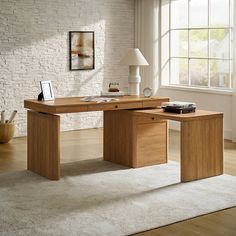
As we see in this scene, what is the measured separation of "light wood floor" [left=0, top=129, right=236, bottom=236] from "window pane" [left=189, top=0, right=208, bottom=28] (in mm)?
1708

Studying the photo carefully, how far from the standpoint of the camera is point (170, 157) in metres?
6.94

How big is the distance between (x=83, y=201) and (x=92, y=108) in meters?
1.28

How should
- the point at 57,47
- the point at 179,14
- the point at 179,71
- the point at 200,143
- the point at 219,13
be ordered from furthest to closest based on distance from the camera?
the point at 179,71 → the point at 179,14 → the point at 57,47 → the point at 219,13 → the point at 200,143

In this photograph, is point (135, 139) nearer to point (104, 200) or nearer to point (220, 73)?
point (104, 200)

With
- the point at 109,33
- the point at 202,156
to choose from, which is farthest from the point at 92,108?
the point at 109,33

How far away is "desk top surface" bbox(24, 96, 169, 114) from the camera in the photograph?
5727 millimetres

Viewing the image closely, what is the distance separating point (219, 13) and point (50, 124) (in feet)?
12.2

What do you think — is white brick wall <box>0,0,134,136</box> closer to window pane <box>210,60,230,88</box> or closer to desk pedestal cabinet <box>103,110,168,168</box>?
window pane <box>210,60,230,88</box>

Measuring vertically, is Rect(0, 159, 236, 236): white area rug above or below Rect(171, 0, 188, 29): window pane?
below

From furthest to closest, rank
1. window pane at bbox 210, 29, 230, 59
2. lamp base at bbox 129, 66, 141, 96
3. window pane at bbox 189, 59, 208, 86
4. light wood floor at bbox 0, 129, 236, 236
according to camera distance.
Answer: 1. window pane at bbox 189, 59, 208, 86
2. window pane at bbox 210, 29, 230, 59
3. lamp base at bbox 129, 66, 141, 96
4. light wood floor at bbox 0, 129, 236, 236

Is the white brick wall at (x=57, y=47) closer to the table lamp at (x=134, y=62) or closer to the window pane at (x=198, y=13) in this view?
the window pane at (x=198, y=13)

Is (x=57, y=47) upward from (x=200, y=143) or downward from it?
upward

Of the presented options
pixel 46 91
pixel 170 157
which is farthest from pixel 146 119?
pixel 46 91

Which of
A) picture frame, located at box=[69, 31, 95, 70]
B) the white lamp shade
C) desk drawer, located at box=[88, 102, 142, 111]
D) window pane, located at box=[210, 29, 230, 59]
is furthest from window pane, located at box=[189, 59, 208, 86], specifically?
desk drawer, located at box=[88, 102, 142, 111]
